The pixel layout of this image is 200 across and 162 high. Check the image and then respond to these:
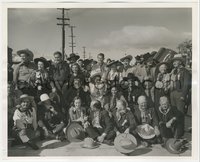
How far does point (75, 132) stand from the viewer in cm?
82

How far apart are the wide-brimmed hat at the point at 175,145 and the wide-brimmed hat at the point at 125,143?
0.10 meters

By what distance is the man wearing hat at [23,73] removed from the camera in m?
0.82

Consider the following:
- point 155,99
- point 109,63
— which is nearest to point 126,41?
point 109,63

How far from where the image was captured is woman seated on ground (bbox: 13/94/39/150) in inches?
32.3

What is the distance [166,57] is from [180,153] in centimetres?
→ 27

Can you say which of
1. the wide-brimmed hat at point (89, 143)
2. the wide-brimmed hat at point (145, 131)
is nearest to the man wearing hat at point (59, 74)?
the wide-brimmed hat at point (89, 143)

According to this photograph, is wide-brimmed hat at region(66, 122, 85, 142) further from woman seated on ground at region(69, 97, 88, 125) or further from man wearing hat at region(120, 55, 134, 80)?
man wearing hat at region(120, 55, 134, 80)

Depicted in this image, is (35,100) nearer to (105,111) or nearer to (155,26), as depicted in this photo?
(105,111)

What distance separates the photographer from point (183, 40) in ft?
2.70

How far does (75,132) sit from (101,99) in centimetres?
12

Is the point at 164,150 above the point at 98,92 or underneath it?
underneath

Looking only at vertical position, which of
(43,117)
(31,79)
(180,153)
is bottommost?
(180,153)

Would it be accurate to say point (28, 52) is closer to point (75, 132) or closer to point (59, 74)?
point (59, 74)

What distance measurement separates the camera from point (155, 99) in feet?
2.70
